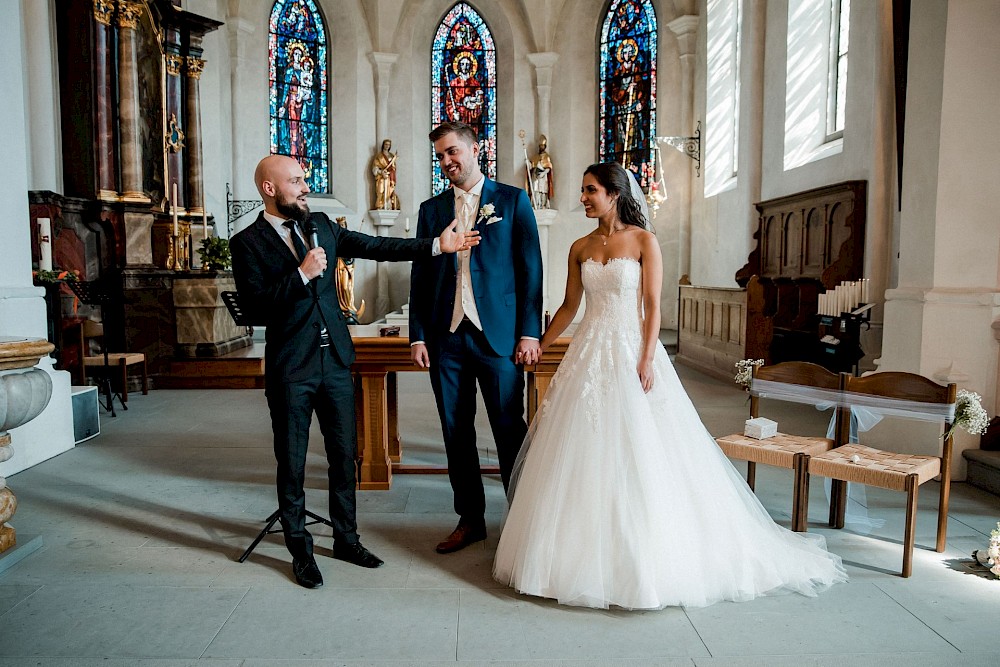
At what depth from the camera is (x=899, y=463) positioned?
330 centimetres

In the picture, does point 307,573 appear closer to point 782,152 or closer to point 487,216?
point 487,216

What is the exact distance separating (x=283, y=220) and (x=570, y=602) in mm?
1887

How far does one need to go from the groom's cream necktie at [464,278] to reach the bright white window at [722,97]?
921cm

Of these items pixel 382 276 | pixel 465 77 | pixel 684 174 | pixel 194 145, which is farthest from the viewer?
pixel 465 77

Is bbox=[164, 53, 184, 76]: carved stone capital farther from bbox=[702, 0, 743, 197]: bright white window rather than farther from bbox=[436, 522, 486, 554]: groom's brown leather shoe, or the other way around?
bbox=[436, 522, 486, 554]: groom's brown leather shoe

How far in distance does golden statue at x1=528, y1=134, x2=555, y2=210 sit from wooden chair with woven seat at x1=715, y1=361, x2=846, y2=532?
11260 millimetres

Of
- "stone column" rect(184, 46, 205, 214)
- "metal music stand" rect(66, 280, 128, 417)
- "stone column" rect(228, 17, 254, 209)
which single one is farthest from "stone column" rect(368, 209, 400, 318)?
"metal music stand" rect(66, 280, 128, 417)

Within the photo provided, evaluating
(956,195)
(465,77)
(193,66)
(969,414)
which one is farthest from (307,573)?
(465,77)

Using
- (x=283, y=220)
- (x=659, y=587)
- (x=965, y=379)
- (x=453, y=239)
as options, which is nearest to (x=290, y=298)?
(x=283, y=220)

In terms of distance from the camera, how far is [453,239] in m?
3.05

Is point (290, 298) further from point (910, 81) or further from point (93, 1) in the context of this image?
point (93, 1)

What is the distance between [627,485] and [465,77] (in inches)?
566

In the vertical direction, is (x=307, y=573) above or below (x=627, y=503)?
below

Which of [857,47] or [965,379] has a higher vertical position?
[857,47]
